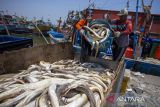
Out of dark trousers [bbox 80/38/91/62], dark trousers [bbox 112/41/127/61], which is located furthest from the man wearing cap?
dark trousers [bbox 80/38/91/62]

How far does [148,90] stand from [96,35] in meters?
3.29

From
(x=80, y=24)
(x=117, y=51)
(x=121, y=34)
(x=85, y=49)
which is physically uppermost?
(x=80, y=24)

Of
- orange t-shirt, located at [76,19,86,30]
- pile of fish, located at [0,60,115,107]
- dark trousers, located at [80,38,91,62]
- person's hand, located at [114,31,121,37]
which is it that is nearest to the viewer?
pile of fish, located at [0,60,115,107]

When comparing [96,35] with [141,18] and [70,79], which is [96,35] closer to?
[70,79]

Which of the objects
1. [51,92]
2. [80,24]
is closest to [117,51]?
[80,24]

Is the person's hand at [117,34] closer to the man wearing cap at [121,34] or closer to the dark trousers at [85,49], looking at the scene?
the man wearing cap at [121,34]

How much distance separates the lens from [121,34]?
22.4ft

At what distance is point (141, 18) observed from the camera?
16.2 metres

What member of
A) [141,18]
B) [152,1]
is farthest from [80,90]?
[141,18]

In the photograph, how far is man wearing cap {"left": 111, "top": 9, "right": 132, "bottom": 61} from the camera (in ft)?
22.3

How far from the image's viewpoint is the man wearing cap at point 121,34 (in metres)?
6.80

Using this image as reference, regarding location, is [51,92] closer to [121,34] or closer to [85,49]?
[85,49]

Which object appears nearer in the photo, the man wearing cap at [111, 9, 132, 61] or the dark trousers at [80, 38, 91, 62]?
the man wearing cap at [111, 9, 132, 61]

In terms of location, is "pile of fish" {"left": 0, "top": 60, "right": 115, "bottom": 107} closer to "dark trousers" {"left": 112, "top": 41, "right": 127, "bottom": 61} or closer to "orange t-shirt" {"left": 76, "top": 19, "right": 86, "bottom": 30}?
"dark trousers" {"left": 112, "top": 41, "right": 127, "bottom": 61}
